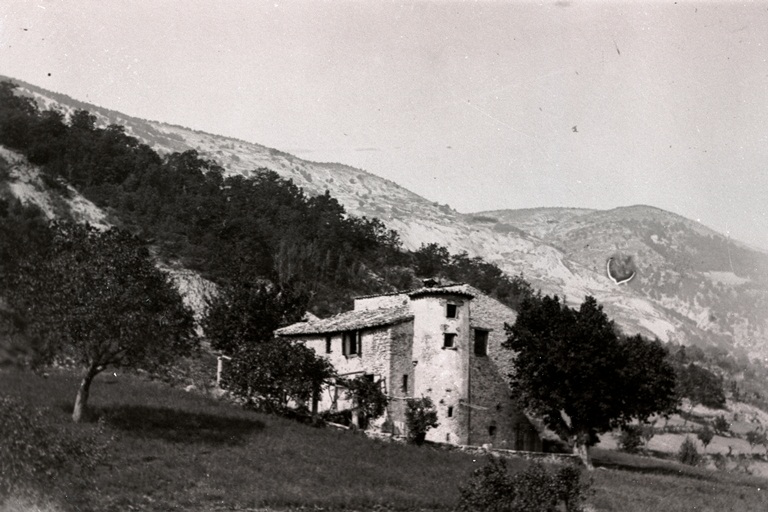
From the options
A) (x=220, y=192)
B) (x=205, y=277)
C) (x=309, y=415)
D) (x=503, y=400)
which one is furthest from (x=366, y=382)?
(x=220, y=192)

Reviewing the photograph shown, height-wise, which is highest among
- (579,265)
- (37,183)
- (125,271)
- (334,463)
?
(579,265)

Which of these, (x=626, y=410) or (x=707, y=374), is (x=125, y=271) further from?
(x=707, y=374)

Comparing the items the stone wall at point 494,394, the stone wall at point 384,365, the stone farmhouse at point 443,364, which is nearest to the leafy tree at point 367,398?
the stone wall at point 384,365

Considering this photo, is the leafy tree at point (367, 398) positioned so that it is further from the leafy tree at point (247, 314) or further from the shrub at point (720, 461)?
the shrub at point (720, 461)

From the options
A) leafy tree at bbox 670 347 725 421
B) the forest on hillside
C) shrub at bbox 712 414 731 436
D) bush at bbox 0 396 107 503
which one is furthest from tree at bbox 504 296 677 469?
leafy tree at bbox 670 347 725 421

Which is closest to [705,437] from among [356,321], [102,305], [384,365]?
[384,365]

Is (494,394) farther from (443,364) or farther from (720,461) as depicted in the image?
(720,461)
